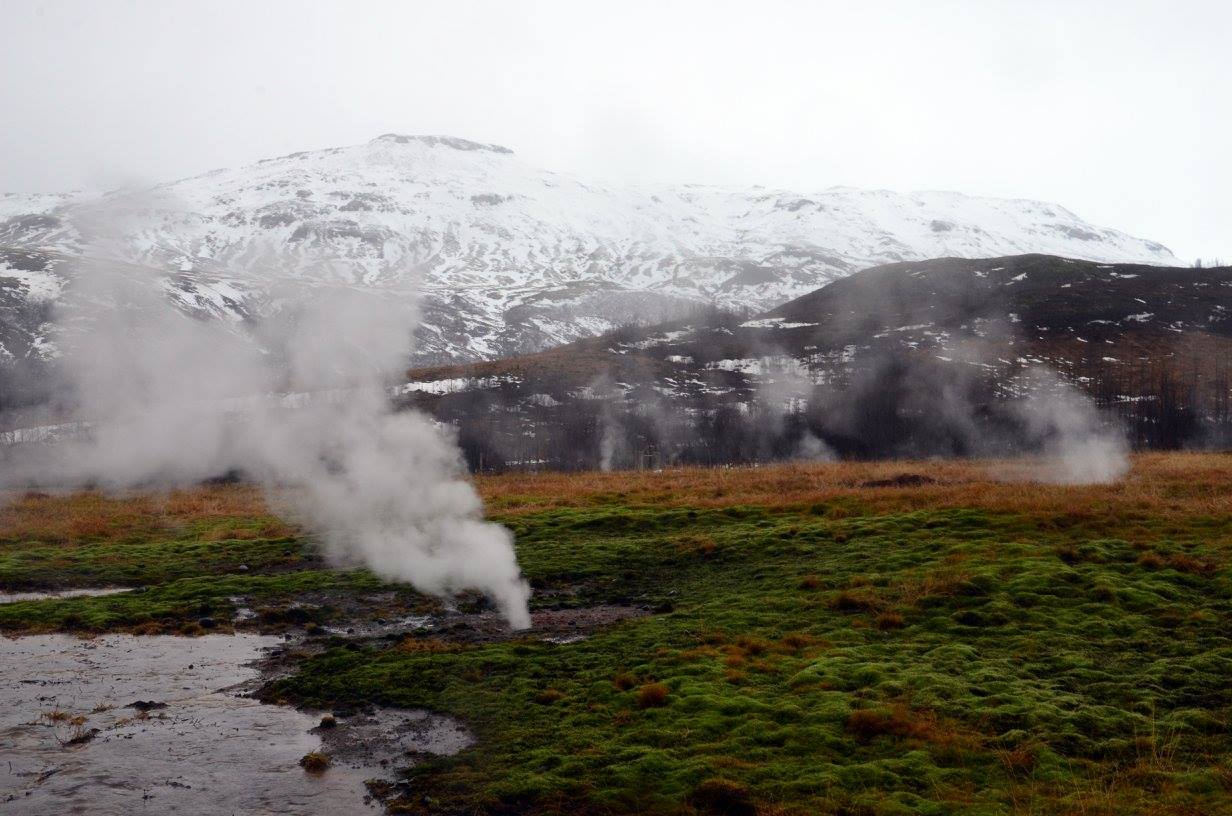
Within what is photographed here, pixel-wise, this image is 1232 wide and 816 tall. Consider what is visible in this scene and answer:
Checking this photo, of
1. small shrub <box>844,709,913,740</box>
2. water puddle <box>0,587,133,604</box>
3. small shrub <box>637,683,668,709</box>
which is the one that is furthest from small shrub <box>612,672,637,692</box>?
water puddle <box>0,587,133,604</box>

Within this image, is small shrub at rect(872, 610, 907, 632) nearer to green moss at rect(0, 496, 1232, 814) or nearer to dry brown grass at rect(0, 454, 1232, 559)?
green moss at rect(0, 496, 1232, 814)

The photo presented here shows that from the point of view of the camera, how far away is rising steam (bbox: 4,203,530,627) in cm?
3036

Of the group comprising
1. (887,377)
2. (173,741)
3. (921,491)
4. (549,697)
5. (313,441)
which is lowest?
(549,697)

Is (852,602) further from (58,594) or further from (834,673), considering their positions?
(58,594)

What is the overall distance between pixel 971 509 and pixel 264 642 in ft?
88.2

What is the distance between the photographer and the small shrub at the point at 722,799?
37.0 ft

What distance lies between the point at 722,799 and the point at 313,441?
30.6 m

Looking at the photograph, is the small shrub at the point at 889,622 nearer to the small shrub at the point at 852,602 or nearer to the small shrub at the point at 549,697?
the small shrub at the point at 852,602

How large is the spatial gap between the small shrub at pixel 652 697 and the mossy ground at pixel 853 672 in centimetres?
4

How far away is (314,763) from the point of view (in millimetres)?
13289

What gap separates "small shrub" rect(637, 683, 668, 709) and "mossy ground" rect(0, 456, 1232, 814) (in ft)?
0.13

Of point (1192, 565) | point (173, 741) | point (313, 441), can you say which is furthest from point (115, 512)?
point (1192, 565)

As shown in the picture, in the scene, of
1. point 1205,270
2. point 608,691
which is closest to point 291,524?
point 608,691

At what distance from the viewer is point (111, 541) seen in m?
37.0
